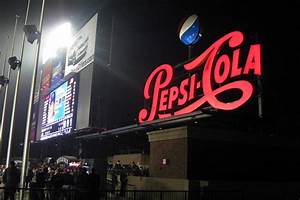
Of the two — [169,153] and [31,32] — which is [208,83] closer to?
[169,153]

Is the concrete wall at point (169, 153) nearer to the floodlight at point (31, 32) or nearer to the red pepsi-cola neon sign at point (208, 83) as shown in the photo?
the red pepsi-cola neon sign at point (208, 83)

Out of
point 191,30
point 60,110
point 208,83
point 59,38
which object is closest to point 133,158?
point 60,110

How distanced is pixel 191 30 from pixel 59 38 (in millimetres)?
27709

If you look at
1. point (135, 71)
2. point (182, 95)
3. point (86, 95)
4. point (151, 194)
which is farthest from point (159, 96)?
point (135, 71)

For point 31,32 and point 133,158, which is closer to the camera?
point 31,32

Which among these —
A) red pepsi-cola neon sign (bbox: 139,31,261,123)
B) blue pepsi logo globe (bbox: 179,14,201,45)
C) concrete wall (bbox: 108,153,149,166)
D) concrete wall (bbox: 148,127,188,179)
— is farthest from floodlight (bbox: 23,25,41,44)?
concrete wall (bbox: 108,153,149,166)

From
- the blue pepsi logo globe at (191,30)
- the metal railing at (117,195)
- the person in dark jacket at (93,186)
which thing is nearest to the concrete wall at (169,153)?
the metal railing at (117,195)

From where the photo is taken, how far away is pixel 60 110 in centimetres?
4484

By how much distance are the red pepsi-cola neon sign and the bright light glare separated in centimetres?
2279

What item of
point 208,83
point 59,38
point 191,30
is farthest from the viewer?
point 59,38

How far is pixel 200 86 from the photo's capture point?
74.6 ft

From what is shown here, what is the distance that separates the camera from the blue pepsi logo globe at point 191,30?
2586cm

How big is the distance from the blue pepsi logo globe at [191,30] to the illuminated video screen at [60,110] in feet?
54.5

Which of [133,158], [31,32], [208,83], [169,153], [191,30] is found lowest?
[169,153]
